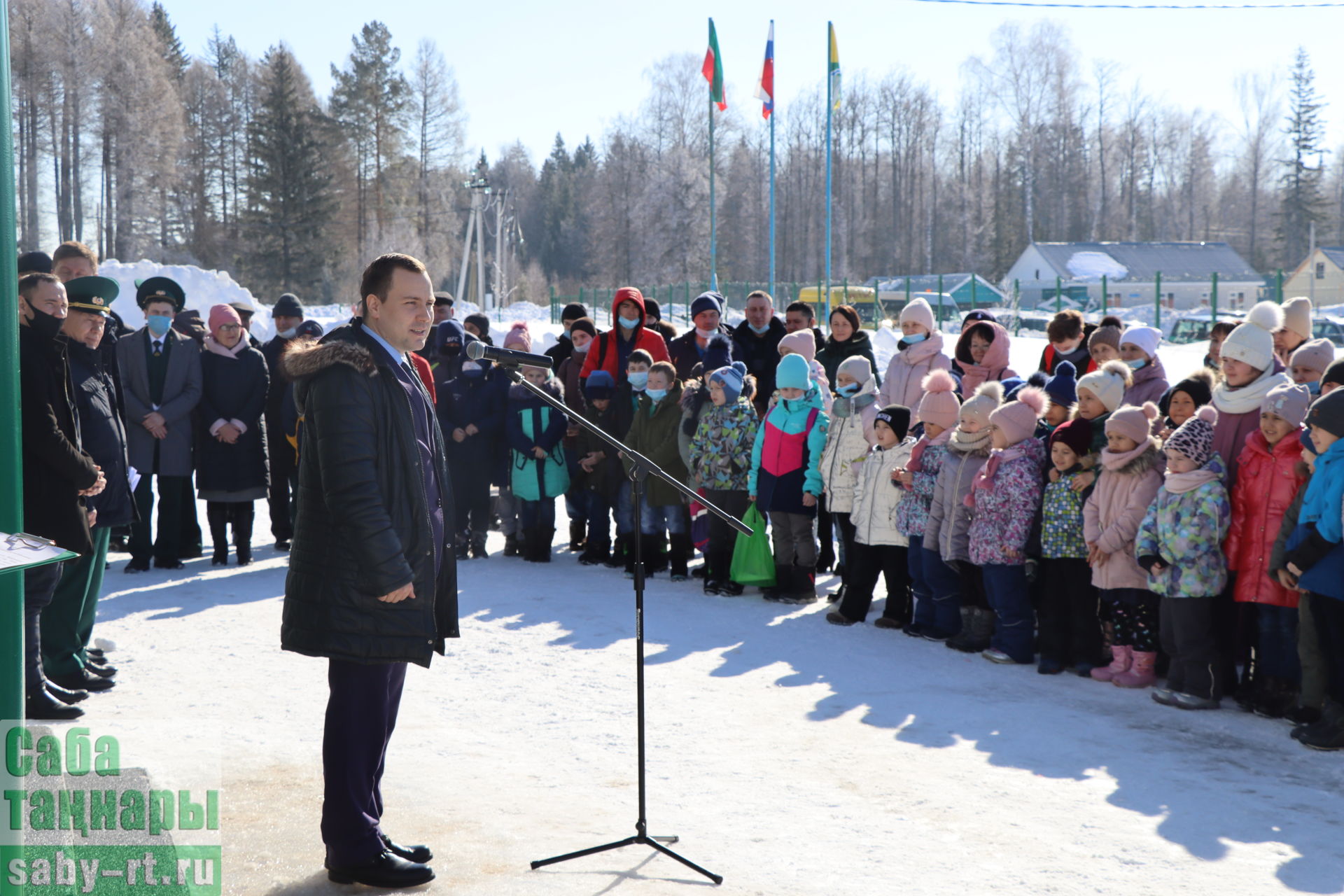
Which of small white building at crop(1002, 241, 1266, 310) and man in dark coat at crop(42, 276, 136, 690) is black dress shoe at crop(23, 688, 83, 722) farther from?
small white building at crop(1002, 241, 1266, 310)

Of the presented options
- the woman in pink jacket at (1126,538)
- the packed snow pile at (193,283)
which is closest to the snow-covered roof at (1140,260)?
→ the packed snow pile at (193,283)

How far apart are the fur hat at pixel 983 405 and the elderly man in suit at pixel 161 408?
5.41 m

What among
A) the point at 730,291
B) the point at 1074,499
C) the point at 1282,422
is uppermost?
the point at 730,291

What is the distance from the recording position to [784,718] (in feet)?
16.8

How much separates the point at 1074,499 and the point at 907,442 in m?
1.25

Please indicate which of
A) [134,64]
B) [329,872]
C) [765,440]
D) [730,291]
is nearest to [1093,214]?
[730,291]

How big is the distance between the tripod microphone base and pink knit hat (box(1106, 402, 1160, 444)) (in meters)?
3.23

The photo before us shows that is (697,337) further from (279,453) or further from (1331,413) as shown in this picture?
(1331,413)

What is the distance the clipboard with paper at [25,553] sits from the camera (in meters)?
2.07

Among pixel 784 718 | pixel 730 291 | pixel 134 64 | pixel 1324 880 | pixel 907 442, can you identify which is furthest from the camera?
pixel 134 64

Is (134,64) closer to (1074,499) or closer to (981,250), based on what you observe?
(981,250)

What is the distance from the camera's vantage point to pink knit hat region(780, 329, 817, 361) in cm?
835

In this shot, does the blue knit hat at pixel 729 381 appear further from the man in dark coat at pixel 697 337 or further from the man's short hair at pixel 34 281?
the man's short hair at pixel 34 281

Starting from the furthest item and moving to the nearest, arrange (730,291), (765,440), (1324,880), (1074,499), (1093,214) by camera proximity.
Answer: (1093,214) < (730,291) < (765,440) < (1074,499) < (1324,880)
